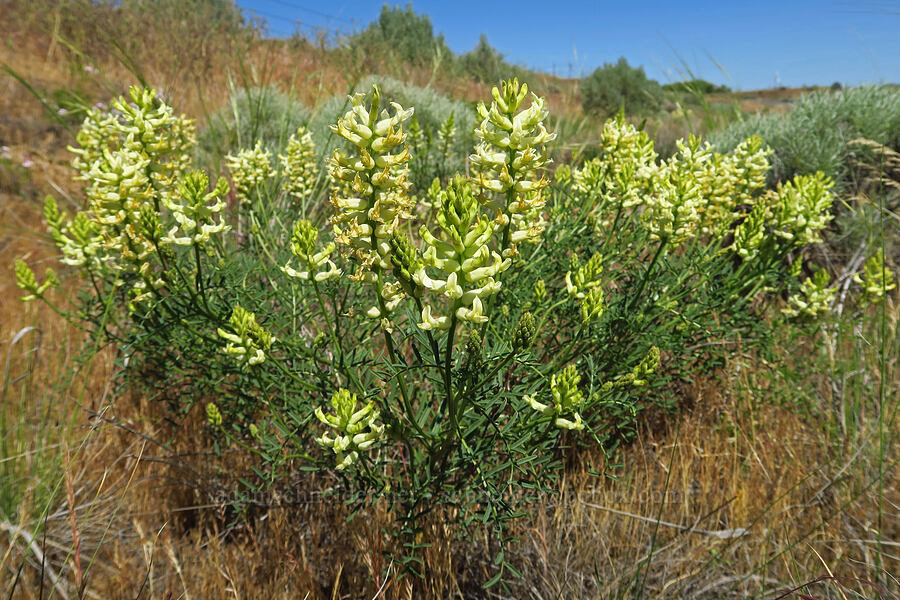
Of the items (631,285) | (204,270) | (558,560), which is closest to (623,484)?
(558,560)

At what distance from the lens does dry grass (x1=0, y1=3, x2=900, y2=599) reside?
180 centimetres

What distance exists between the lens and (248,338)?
167cm

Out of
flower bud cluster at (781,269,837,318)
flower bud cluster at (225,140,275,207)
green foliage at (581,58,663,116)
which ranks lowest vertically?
flower bud cluster at (781,269,837,318)

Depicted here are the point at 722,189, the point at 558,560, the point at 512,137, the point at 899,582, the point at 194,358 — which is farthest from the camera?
the point at 722,189

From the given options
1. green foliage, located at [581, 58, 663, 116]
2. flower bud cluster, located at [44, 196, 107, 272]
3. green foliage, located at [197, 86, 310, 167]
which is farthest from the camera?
green foliage, located at [581, 58, 663, 116]

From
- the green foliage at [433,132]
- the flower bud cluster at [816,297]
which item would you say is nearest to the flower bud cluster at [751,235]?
the flower bud cluster at [816,297]

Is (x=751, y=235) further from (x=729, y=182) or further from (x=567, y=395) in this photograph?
(x=567, y=395)

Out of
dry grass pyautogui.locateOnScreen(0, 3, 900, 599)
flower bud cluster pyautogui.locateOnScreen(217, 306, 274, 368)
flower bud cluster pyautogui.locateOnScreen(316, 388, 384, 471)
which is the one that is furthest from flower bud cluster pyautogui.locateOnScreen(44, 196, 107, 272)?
flower bud cluster pyautogui.locateOnScreen(316, 388, 384, 471)

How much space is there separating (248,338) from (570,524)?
134 cm

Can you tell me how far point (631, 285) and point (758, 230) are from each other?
0.57 metres

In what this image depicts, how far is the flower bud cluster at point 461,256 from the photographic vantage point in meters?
1.09

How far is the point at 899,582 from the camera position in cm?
162

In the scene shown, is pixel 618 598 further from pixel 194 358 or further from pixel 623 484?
pixel 194 358

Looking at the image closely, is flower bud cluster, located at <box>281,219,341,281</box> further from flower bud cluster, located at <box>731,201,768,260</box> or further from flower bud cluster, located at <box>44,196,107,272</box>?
flower bud cluster, located at <box>731,201,768,260</box>
